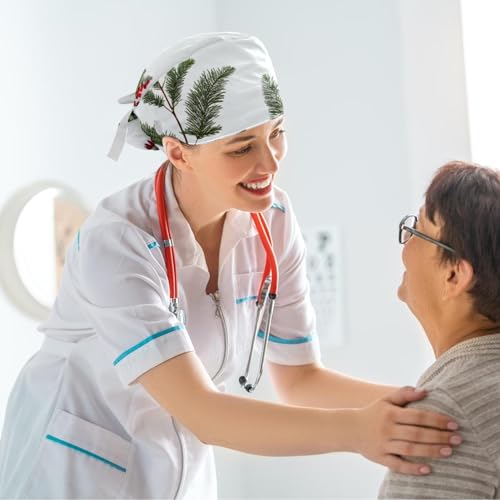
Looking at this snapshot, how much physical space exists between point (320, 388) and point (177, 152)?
577 mm

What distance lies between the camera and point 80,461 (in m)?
1.59

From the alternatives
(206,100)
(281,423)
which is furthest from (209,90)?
(281,423)

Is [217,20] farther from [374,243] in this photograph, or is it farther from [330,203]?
[374,243]

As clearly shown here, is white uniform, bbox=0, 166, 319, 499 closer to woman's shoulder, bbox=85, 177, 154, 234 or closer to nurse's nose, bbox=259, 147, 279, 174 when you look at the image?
woman's shoulder, bbox=85, 177, 154, 234

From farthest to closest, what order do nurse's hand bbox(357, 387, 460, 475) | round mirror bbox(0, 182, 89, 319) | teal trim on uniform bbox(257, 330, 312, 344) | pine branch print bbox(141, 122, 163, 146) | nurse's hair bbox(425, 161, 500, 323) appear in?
round mirror bbox(0, 182, 89, 319) → teal trim on uniform bbox(257, 330, 312, 344) → pine branch print bbox(141, 122, 163, 146) → nurse's hair bbox(425, 161, 500, 323) → nurse's hand bbox(357, 387, 460, 475)

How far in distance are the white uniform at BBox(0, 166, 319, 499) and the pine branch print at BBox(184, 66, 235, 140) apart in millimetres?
148

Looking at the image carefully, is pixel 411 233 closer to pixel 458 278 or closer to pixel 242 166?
pixel 458 278

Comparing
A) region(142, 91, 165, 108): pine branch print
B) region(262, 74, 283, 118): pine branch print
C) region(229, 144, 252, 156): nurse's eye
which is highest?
region(142, 91, 165, 108): pine branch print

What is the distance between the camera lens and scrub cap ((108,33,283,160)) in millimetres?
1560

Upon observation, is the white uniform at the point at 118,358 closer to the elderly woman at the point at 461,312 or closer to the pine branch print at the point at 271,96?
the pine branch print at the point at 271,96

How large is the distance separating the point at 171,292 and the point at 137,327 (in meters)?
0.12

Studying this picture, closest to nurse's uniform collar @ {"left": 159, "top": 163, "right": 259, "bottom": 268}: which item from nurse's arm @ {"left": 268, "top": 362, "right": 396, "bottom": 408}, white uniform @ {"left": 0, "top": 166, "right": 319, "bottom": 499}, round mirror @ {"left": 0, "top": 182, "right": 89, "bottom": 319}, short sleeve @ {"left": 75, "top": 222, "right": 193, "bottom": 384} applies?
white uniform @ {"left": 0, "top": 166, "right": 319, "bottom": 499}

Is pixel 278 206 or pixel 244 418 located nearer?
pixel 244 418

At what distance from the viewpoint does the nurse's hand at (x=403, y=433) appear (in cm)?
121
